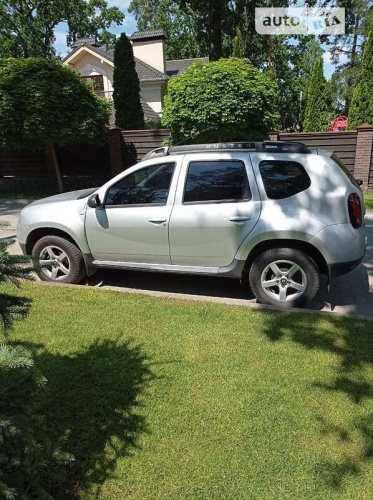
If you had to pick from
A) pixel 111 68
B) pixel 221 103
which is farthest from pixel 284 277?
pixel 111 68

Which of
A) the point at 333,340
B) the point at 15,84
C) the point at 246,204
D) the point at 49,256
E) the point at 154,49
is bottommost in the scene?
the point at 333,340

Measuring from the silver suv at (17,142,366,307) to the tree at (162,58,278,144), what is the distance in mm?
6281

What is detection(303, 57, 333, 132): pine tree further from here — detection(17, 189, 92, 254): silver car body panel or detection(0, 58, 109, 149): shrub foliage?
detection(17, 189, 92, 254): silver car body panel

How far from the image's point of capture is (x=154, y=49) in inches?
1259

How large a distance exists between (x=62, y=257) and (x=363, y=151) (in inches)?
374

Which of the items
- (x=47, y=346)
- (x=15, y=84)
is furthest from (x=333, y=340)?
(x=15, y=84)

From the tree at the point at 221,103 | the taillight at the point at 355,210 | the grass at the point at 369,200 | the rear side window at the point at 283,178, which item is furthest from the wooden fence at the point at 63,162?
the taillight at the point at 355,210

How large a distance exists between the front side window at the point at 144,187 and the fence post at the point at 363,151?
8646mm

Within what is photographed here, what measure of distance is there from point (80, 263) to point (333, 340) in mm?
3185

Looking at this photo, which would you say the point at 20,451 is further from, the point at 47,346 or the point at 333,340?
the point at 333,340

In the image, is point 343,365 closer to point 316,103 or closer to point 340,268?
point 340,268

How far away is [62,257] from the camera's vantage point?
17.6 ft

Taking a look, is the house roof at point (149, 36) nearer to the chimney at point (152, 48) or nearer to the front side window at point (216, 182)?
the chimney at point (152, 48)

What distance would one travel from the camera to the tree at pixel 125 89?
15086mm
